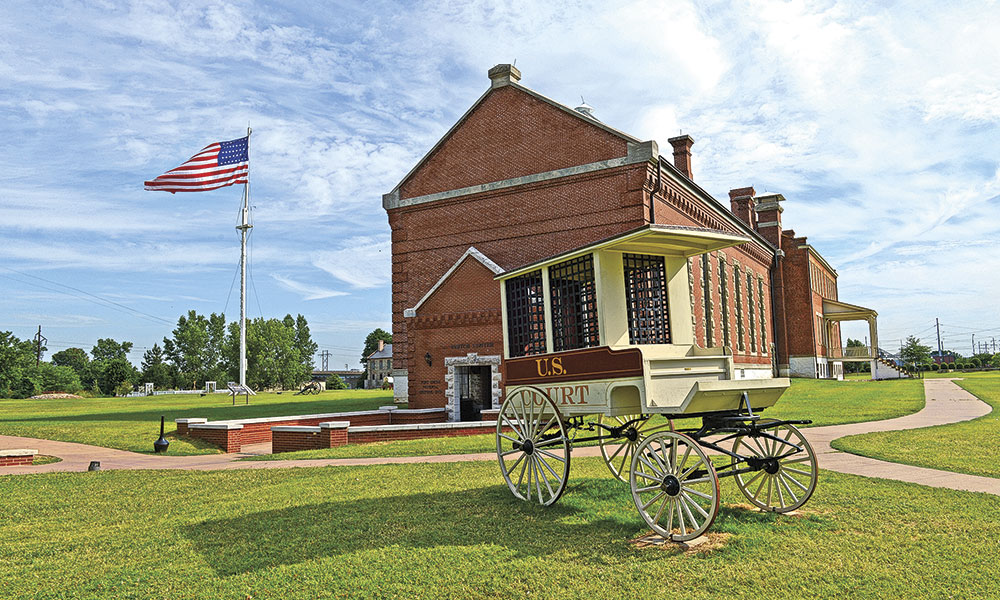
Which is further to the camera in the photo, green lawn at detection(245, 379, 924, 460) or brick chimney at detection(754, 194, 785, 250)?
brick chimney at detection(754, 194, 785, 250)

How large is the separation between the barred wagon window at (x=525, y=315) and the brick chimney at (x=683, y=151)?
2436 cm

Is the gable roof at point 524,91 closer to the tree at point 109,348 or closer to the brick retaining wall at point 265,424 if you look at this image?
the brick retaining wall at point 265,424

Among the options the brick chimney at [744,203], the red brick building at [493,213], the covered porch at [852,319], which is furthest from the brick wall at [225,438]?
the covered porch at [852,319]

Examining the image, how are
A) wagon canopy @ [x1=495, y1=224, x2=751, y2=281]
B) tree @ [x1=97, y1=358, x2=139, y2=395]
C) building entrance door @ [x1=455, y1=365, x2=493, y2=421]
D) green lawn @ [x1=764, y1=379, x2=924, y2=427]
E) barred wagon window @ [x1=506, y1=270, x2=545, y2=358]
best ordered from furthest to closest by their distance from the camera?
1. tree @ [x1=97, y1=358, x2=139, y2=395]
2. building entrance door @ [x1=455, y1=365, x2=493, y2=421]
3. green lawn @ [x1=764, y1=379, x2=924, y2=427]
4. barred wagon window @ [x1=506, y1=270, x2=545, y2=358]
5. wagon canopy @ [x1=495, y1=224, x2=751, y2=281]

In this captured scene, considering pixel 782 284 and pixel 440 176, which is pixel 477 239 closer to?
pixel 440 176

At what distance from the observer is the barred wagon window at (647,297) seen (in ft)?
26.1

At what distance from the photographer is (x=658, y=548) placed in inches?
238

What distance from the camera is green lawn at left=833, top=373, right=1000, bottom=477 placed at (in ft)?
34.1

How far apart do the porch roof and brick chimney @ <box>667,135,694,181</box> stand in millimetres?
25182

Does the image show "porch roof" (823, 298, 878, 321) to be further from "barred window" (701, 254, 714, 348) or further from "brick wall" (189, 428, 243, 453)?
"brick wall" (189, 428, 243, 453)

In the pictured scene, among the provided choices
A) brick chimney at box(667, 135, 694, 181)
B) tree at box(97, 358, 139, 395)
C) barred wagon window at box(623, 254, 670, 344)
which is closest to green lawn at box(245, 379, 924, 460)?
barred wagon window at box(623, 254, 670, 344)

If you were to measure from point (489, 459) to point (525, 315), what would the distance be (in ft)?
15.0

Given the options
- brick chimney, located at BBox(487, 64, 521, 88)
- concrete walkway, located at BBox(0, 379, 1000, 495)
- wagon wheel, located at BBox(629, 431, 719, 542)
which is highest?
brick chimney, located at BBox(487, 64, 521, 88)

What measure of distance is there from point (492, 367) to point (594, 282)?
14671mm
